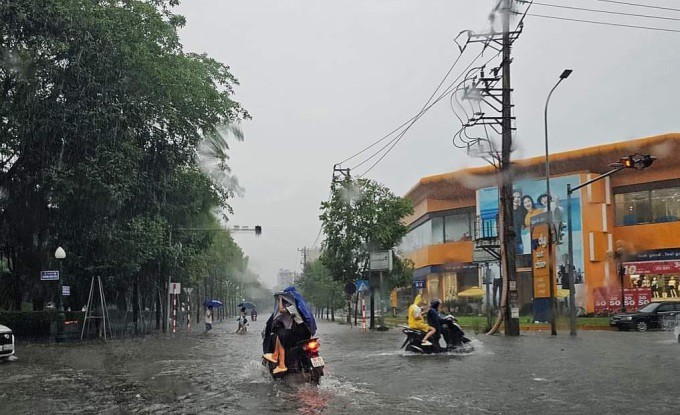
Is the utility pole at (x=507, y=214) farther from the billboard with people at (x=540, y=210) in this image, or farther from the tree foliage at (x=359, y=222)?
the billboard with people at (x=540, y=210)

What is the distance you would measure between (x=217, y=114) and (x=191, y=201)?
16.6 feet

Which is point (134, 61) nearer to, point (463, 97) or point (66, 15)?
point (66, 15)

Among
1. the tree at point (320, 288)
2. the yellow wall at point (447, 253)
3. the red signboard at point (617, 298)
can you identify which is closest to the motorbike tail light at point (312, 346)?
the red signboard at point (617, 298)

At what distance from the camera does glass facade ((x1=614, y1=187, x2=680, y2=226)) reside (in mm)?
50812

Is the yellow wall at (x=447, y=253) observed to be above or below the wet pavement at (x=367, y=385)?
above

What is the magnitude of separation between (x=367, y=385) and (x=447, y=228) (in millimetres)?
55444

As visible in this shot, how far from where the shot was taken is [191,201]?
3719cm

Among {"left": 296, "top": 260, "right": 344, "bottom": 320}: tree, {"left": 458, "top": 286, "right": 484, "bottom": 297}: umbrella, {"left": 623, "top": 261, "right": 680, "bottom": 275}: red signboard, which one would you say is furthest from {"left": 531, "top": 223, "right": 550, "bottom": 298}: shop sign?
{"left": 296, "top": 260, "right": 344, "bottom": 320}: tree

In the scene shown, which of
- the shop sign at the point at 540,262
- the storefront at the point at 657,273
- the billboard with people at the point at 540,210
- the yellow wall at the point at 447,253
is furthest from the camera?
the yellow wall at the point at 447,253

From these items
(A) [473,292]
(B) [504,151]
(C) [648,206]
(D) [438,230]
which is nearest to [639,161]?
(B) [504,151]

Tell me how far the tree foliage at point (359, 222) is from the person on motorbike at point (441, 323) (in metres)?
25.1

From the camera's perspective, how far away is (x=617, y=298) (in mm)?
48500

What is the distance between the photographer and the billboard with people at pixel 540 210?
172 feet

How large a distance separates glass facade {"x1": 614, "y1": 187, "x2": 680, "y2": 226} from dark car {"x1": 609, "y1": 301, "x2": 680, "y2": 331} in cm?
1489
